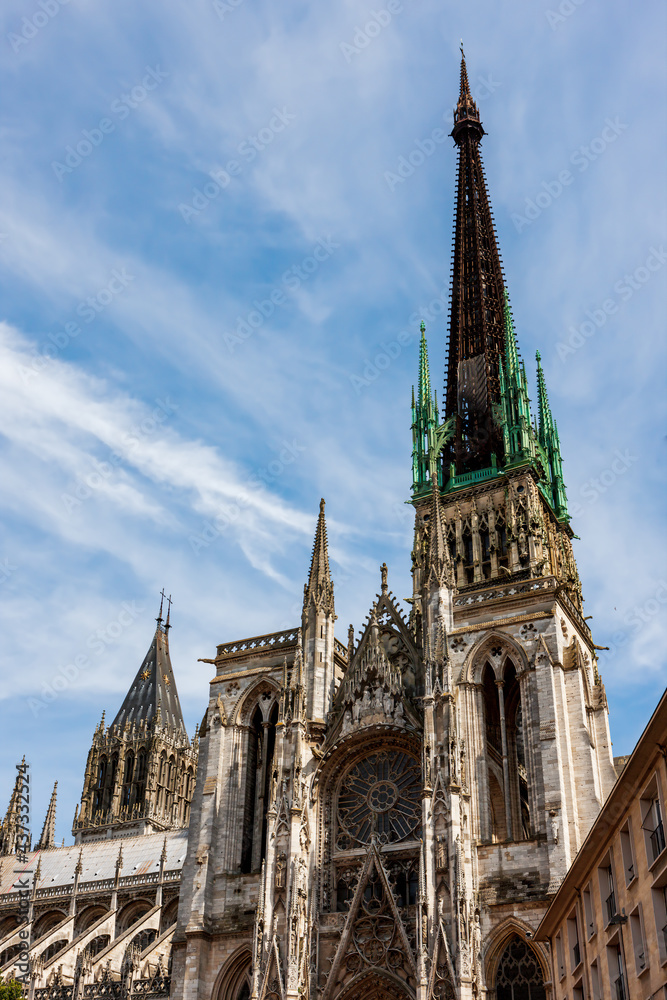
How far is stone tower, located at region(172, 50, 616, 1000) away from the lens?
32906mm

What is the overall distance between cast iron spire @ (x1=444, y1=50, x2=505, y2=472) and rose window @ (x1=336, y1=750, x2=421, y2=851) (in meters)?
27.2

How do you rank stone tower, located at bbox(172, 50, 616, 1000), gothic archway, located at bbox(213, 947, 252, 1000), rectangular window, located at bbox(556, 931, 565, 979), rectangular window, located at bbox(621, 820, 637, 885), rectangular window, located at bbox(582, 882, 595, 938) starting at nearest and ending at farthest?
rectangular window, located at bbox(621, 820, 637, 885)
rectangular window, located at bbox(582, 882, 595, 938)
rectangular window, located at bbox(556, 931, 565, 979)
stone tower, located at bbox(172, 50, 616, 1000)
gothic archway, located at bbox(213, 947, 252, 1000)

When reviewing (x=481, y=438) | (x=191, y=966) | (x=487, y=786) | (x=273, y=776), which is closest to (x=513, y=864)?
(x=487, y=786)

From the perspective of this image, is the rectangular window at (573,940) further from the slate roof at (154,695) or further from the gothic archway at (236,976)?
the slate roof at (154,695)

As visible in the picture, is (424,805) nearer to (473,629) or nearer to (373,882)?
(373,882)

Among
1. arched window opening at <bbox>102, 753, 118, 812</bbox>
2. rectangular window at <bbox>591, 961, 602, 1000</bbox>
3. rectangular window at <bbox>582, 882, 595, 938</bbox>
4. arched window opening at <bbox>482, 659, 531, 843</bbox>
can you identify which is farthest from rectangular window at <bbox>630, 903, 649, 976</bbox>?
arched window opening at <bbox>102, 753, 118, 812</bbox>

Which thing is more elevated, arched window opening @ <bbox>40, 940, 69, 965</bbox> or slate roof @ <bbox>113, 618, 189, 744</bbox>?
slate roof @ <bbox>113, 618, 189, 744</bbox>

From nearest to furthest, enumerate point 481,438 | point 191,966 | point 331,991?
point 331,991, point 191,966, point 481,438

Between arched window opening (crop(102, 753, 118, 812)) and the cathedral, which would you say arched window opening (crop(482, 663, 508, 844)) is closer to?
the cathedral

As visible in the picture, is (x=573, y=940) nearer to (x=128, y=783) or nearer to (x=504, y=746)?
(x=504, y=746)

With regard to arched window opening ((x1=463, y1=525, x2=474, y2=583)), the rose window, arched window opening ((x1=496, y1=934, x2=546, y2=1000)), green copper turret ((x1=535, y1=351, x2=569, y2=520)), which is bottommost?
arched window opening ((x1=496, y1=934, x2=546, y2=1000))

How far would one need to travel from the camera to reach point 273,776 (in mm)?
37688

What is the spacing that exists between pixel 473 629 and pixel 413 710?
148 inches

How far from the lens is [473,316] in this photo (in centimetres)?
6812
